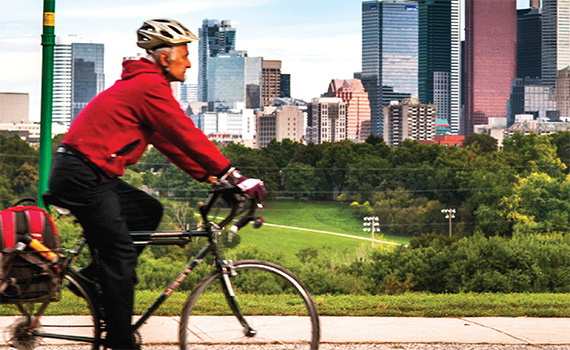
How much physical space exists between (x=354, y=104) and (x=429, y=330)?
516 feet

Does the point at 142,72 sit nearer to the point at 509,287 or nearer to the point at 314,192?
the point at 509,287

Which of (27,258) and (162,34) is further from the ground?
(162,34)

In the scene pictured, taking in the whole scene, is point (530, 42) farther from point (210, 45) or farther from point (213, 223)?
point (213, 223)

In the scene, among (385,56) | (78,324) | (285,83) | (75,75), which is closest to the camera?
(78,324)

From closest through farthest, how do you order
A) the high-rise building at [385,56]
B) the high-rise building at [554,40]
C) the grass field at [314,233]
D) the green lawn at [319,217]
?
1. the green lawn at [319,217]
2. the grass field at [314,233]
3. the high-rise building at [554,40]
4. the high-rise building at [385,56]

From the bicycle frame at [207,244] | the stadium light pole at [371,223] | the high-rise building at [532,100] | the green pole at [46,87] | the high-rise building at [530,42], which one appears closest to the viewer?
the bicycle frame at [207,244]

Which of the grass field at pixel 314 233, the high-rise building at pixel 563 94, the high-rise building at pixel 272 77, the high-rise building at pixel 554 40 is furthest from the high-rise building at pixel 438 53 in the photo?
Result: the grass field at pixel 314 233

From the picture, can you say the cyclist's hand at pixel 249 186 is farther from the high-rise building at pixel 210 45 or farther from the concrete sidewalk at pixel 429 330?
the high-rise building at pixel 210 45

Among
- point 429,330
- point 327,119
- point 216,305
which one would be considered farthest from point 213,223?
point 327,119

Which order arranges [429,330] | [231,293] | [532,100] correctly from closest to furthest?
1. [231,293]
2. [429,330]
3. [532,100]

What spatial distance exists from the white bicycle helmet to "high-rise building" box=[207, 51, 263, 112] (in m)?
141

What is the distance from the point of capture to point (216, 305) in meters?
3.42

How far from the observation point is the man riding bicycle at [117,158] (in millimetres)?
3016

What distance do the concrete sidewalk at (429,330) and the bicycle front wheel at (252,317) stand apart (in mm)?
1126
